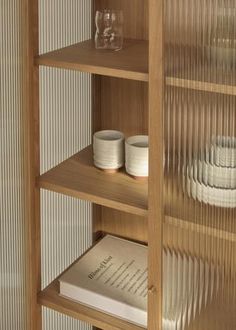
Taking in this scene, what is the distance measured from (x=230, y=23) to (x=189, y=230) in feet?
1.57

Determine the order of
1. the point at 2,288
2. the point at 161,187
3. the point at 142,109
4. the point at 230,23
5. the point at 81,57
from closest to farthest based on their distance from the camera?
1. the point at 230,23
2. the point at 161,187
3. the point at 81,57
4. the point at 2,288
5. the point at 142,109

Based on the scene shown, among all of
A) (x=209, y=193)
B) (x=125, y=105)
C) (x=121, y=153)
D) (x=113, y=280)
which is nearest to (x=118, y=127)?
(x=125, y=105)

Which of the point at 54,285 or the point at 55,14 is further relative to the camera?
the point at 54,285

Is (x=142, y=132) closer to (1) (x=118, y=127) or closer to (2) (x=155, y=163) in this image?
(1) (x=118, y=127)

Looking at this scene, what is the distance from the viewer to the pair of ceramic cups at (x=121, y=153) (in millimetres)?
1900

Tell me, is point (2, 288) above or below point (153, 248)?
below

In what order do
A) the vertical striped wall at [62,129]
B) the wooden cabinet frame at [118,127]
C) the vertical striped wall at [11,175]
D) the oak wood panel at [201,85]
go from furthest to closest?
the vertical striped wall at [62,129] → the vertical striped wall at [11,175] → the wooden cabinet frame at [118,127] → the oak wood panel at [201,85]

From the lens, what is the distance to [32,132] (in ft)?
6.07

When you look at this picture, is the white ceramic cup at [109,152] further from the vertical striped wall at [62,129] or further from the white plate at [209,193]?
the white plate at [209,193]

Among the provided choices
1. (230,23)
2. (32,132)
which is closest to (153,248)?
(32,132)

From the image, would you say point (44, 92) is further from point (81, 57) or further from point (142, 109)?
point (142, 109)

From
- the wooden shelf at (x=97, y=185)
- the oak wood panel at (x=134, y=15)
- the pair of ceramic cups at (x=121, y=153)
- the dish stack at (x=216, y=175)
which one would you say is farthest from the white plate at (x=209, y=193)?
the oak wood panel at (x=134, y=15)

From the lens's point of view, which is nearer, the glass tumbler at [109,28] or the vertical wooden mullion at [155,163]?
the vertical wooden mullion at [155,163]

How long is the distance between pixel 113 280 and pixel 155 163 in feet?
1.64
